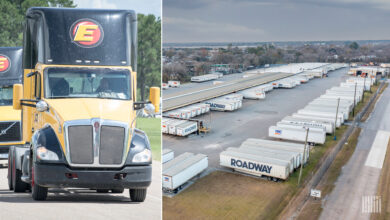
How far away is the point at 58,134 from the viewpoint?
24.0 ft

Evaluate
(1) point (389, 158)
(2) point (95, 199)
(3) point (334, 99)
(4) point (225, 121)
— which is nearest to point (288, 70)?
(3) point (334, 99)

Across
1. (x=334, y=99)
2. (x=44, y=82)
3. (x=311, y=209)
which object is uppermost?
(x=44, y=82)

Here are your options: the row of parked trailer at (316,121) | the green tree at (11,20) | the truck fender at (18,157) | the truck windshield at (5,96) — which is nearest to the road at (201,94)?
the row of parked trailer at (316,121)

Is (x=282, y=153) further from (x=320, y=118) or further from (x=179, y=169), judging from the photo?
(x=320, y=118)

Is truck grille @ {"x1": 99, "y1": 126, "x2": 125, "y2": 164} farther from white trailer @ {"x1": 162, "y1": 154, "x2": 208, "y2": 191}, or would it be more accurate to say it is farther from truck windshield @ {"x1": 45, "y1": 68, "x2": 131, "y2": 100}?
white trailer @ {"x1": 162, "y1": 154, "x2": 208, "y2": 191}

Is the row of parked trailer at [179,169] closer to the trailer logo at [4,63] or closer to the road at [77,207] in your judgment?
the trailer logo at [4,63]

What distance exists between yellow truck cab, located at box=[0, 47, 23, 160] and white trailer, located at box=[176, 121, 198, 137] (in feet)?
63.0

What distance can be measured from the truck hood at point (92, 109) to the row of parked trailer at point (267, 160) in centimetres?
1644

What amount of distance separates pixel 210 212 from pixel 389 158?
57.3 feet

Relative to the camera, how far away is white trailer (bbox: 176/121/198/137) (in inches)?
1315

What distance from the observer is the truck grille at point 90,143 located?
23.2 ft

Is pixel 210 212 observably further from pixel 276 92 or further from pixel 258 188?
Answer: pixel 276 92

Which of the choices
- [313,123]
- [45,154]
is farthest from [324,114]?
[45,154]

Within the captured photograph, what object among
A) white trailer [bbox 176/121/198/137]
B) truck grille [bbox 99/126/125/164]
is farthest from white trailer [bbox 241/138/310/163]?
truck grille [bbox 99/126/125/164]
